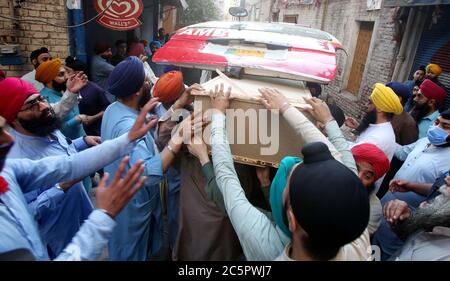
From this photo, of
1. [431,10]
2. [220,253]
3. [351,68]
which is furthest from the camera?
[351,68]

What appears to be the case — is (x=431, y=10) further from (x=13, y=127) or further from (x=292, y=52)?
(x=13, y=127)

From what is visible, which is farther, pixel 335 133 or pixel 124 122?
pixel 124 122

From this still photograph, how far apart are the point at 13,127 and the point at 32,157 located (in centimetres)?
23

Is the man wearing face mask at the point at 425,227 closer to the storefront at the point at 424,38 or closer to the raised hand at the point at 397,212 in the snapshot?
the raised hand at the point at 397,212

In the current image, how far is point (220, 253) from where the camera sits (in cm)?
189

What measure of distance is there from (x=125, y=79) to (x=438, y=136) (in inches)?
96.2

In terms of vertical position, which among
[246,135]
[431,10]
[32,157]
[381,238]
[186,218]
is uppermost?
[431,10]

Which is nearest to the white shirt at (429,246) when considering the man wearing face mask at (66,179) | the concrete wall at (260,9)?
the man wearing face mask at (66,179)

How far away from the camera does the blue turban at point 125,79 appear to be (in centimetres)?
198

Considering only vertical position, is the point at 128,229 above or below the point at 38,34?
below

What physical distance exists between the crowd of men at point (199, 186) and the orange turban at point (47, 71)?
1.96 feet

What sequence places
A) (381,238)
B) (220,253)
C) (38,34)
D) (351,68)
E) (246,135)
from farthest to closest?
(351,68), (38,34), (381,238), (220,253), (246,135)

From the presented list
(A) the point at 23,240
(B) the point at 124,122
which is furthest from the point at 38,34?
(A) the point at 23,240

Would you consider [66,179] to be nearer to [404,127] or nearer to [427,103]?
[404,127]
